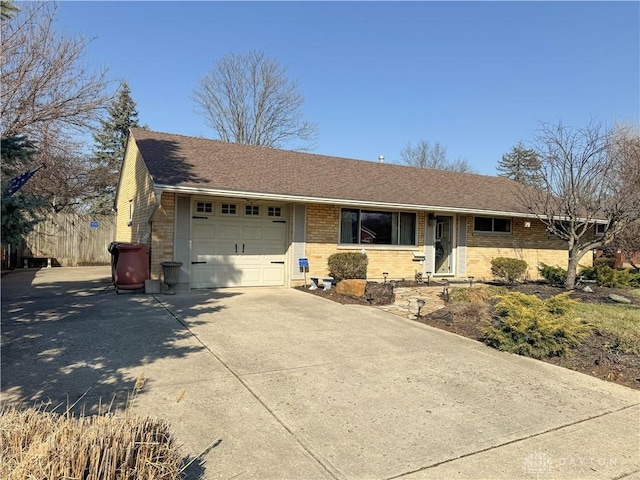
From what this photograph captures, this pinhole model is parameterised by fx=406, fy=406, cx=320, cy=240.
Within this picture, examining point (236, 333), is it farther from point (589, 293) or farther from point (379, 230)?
point (589, 293)

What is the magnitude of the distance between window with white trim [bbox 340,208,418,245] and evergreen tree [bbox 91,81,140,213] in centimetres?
1955

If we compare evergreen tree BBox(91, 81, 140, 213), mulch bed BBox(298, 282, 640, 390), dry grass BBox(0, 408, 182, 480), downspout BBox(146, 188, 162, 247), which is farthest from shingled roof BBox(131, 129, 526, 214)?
evergreen tree BBox(91, 81, 140, 213)

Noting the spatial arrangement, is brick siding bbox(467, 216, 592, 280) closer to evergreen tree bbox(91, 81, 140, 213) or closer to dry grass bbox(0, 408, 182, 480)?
dry grass bbox(0, 408, 182, 480)

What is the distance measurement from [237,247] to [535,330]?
748 centimetres

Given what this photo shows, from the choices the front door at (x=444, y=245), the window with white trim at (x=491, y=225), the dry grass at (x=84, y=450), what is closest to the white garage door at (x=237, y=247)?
the front door at (x=444, y=245)

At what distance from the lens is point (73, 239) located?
17.4 metres

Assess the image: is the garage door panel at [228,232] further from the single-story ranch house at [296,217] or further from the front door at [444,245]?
the front door at [444,245]

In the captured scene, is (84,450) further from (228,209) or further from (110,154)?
(110,154)

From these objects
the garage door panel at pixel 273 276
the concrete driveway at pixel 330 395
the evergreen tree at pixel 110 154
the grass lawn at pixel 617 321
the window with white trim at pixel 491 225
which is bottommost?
the concrete driveway at pixel 330 395

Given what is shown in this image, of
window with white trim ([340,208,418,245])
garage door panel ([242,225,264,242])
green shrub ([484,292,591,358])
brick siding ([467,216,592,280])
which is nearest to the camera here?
green shrub ([484,292,591,358])

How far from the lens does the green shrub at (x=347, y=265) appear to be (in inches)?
445

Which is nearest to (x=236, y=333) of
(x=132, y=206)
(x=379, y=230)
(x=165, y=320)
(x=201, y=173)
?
(x=165, y=320)

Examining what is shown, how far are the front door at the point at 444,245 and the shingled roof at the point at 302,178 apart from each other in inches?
32.6

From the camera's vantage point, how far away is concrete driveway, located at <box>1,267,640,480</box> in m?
2.87
